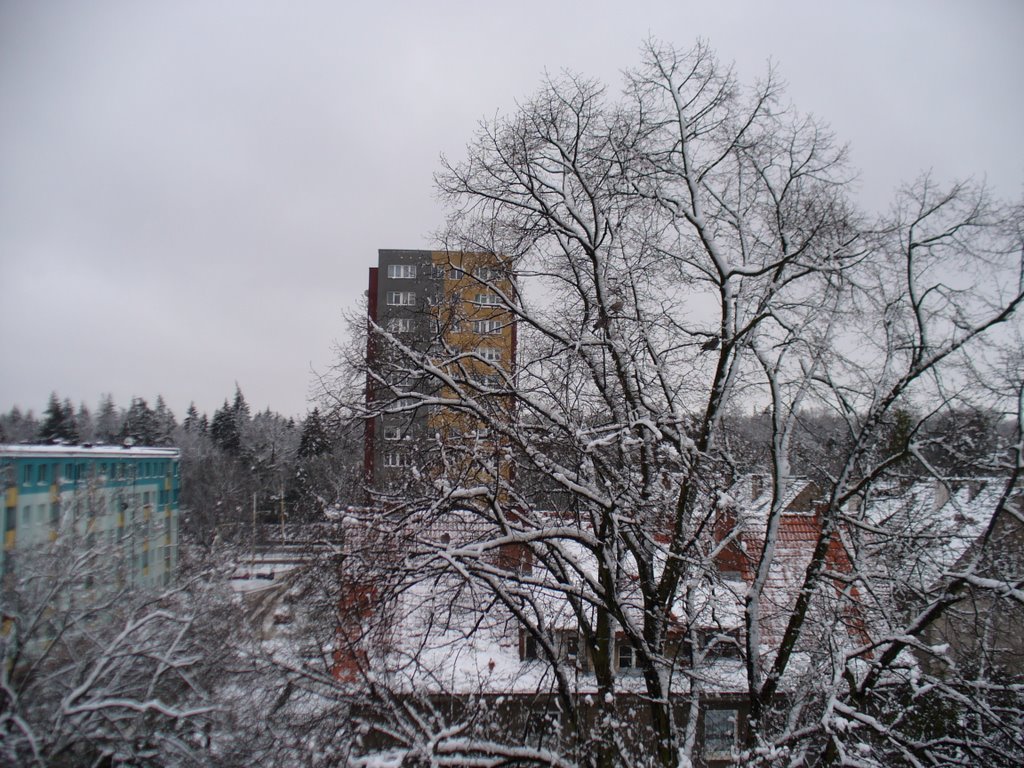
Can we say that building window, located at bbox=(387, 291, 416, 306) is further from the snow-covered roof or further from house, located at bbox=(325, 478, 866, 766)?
the snow-covered roof

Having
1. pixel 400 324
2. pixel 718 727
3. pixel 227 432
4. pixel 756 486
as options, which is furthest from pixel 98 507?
pixel 718 727

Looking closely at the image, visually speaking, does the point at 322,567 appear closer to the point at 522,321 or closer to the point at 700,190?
the point at 522,321

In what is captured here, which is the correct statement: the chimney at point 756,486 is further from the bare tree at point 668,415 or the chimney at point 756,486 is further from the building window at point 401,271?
the building window at point 401,271

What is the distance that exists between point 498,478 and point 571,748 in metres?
2.79

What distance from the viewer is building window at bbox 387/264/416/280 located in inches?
355

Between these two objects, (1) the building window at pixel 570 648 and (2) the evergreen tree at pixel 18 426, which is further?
(1) the building window at pixel 570 648

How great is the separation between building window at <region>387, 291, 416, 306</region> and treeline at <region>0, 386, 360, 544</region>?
1.77 m

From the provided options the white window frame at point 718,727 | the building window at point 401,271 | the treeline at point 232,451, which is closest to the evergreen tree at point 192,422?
the treeline at point 232,451

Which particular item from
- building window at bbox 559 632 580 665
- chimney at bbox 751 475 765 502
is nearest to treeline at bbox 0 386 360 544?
building window at bbox 559 632 580 665

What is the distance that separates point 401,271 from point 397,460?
2741 millimetres

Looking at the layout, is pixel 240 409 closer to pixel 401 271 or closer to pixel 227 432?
pixel 227 432

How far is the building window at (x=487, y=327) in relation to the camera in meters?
8.16

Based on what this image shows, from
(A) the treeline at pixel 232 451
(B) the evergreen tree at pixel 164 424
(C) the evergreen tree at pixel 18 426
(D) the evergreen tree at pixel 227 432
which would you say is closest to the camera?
(C) the evergreen tree at pixel 18 426

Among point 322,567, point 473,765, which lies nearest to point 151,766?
point 322,567
